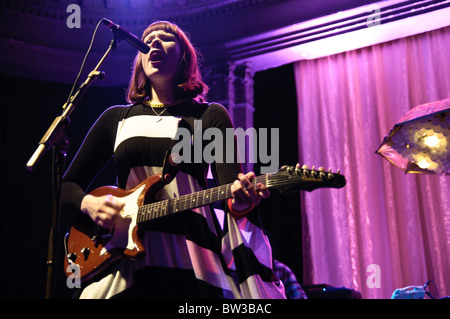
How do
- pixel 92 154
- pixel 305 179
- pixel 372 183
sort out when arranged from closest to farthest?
pixel 305 179
pixel 92 154
pixel 372 183

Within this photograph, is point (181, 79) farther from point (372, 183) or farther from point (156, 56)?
point (372, 183)

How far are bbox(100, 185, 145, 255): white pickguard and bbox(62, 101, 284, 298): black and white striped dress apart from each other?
63 mm

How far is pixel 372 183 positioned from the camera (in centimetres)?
384

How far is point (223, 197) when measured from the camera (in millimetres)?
1562

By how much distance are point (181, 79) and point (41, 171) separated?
3.12 metres

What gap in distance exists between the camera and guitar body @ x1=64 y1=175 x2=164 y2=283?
1562mm

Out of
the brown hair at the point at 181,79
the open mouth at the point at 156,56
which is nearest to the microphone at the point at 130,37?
the open mouth at the point at 156,56

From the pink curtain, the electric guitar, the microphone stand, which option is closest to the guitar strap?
the electric guitar

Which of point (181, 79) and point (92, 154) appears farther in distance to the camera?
point (181, 79)

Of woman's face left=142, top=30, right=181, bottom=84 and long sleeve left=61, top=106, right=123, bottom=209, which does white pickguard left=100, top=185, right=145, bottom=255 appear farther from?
woman's face left=142, top=30, right=181, bottom=84

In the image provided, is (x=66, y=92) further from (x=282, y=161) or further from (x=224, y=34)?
(x=282, y=161)

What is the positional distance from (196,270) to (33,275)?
3.43 meters

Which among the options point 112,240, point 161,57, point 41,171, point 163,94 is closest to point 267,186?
point 112,240

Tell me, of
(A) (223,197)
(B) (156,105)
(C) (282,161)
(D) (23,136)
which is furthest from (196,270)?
(D) (23,136)
